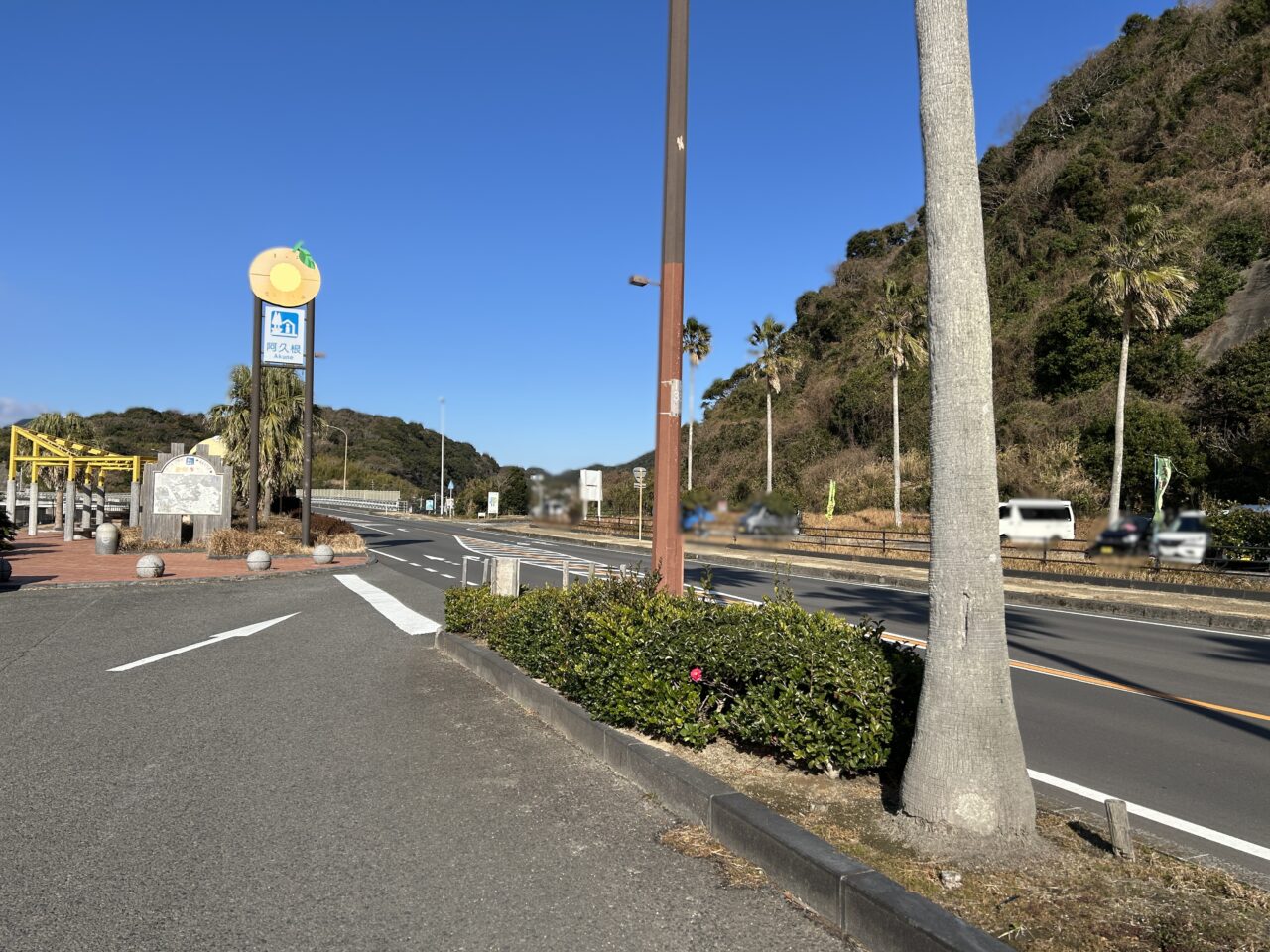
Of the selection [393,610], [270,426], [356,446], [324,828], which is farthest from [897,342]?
[356,446]

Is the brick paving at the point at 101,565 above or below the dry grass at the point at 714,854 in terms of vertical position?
above

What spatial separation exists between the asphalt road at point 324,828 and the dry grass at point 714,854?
0.08 m

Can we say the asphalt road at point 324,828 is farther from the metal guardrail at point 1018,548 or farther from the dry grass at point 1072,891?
the metal guardrail at point 1018,548

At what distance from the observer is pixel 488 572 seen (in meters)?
10.5

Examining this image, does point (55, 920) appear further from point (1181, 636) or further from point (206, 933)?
point (1181, 636)

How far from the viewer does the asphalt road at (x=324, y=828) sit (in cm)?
338

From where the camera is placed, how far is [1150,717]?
7.22m

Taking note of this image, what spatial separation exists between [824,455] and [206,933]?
4.73m

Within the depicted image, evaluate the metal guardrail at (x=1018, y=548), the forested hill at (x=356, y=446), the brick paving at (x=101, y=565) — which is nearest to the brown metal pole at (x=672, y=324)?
the metal guardrail at (x=1018, y=548)

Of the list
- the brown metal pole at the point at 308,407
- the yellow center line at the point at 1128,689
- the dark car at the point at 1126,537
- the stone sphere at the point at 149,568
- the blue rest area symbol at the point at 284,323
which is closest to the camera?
the dark car at the point at 1126,537

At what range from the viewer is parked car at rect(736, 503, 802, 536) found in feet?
13.8

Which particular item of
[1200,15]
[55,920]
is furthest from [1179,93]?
[55,920]

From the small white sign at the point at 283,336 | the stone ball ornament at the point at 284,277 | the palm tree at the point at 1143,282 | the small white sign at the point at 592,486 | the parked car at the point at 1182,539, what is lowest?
the parked car at the point at 1182,539

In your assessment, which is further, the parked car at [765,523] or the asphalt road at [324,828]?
the parked car at [765,523]
